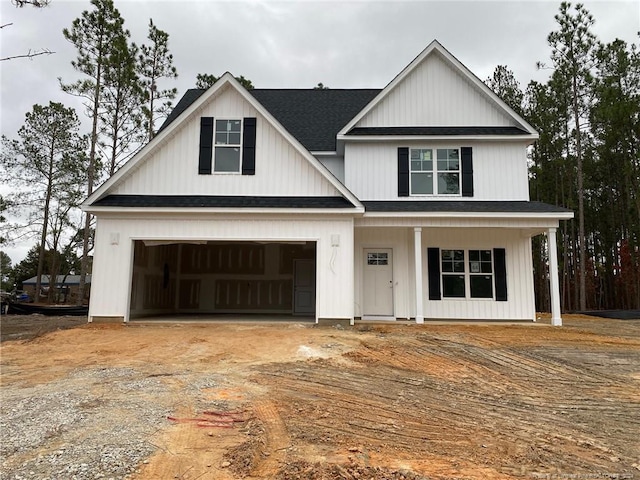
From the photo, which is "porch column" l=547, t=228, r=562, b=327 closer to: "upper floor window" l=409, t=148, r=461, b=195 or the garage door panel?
"upper floor window" l=409, t=148, r=461, b=195

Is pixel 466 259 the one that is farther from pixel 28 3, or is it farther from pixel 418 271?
pixel 28 3

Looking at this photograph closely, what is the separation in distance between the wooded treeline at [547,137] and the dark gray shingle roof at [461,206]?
10817 mm

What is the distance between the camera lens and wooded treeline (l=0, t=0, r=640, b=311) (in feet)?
65.5

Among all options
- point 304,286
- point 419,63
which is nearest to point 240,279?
point 304,286

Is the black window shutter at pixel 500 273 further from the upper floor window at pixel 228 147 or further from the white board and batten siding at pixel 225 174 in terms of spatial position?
the upper floor window at pixel 228 147

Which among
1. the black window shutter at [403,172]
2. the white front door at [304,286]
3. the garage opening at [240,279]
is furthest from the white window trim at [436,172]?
the white front door at [304,286]

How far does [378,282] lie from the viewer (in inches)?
491

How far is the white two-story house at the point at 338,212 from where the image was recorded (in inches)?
425

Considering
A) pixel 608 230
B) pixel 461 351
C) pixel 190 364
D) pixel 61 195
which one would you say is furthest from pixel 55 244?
pixel 608 230

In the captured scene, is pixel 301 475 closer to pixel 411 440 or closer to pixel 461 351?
pixel 411 440

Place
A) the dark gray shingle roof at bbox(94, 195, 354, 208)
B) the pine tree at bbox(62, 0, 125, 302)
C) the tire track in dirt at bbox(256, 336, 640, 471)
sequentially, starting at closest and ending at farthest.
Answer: the tire track in dirt at bbox(256, 336, 640, 471) < the dark gray shingle roof at bbox(94, 195, 354, 208) < the pine tree at bbox(62, 0, 125, 302)

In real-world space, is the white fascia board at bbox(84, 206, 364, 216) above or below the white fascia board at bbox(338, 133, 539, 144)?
below

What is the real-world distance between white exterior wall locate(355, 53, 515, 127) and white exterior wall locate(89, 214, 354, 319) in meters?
4.30

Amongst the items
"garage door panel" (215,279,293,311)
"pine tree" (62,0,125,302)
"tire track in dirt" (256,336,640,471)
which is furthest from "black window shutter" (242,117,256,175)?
"pine tree" (62,0,125,302)
